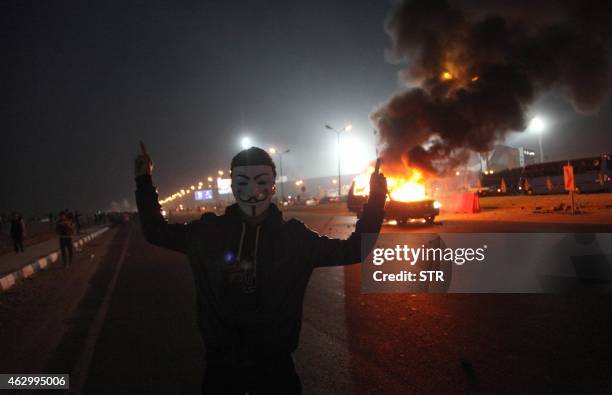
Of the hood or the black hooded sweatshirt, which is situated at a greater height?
the hood

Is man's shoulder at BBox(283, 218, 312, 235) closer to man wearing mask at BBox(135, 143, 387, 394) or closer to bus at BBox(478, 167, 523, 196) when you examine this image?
man wearing mask at BBox(135, 143, 387, 394)

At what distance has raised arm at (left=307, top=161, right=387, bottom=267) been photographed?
2117 millimetres

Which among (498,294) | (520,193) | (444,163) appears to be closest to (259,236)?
(498,294)

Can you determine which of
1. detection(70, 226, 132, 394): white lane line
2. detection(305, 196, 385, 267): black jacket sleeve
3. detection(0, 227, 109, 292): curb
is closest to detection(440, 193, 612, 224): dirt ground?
detection(70, 226, 132, 394): white lane line

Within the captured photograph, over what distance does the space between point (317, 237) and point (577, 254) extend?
900 cm

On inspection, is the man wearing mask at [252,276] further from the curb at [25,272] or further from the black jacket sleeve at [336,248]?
the curb at [25,272]

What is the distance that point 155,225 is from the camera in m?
2.24

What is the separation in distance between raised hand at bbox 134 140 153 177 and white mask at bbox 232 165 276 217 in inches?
23.5

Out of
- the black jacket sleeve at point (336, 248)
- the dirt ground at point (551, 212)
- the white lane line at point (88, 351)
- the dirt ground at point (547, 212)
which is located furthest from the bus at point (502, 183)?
the black jacket sleeve at point (336, 248)

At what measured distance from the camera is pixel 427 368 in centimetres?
388

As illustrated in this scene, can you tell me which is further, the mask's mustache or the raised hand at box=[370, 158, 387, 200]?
the raised hand at box=[370, 158, 387, 200]

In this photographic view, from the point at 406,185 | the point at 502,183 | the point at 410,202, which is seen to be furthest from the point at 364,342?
the point at 502,183

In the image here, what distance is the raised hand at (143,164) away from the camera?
7.93 ft

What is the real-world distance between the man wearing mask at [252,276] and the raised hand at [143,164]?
40 cm
